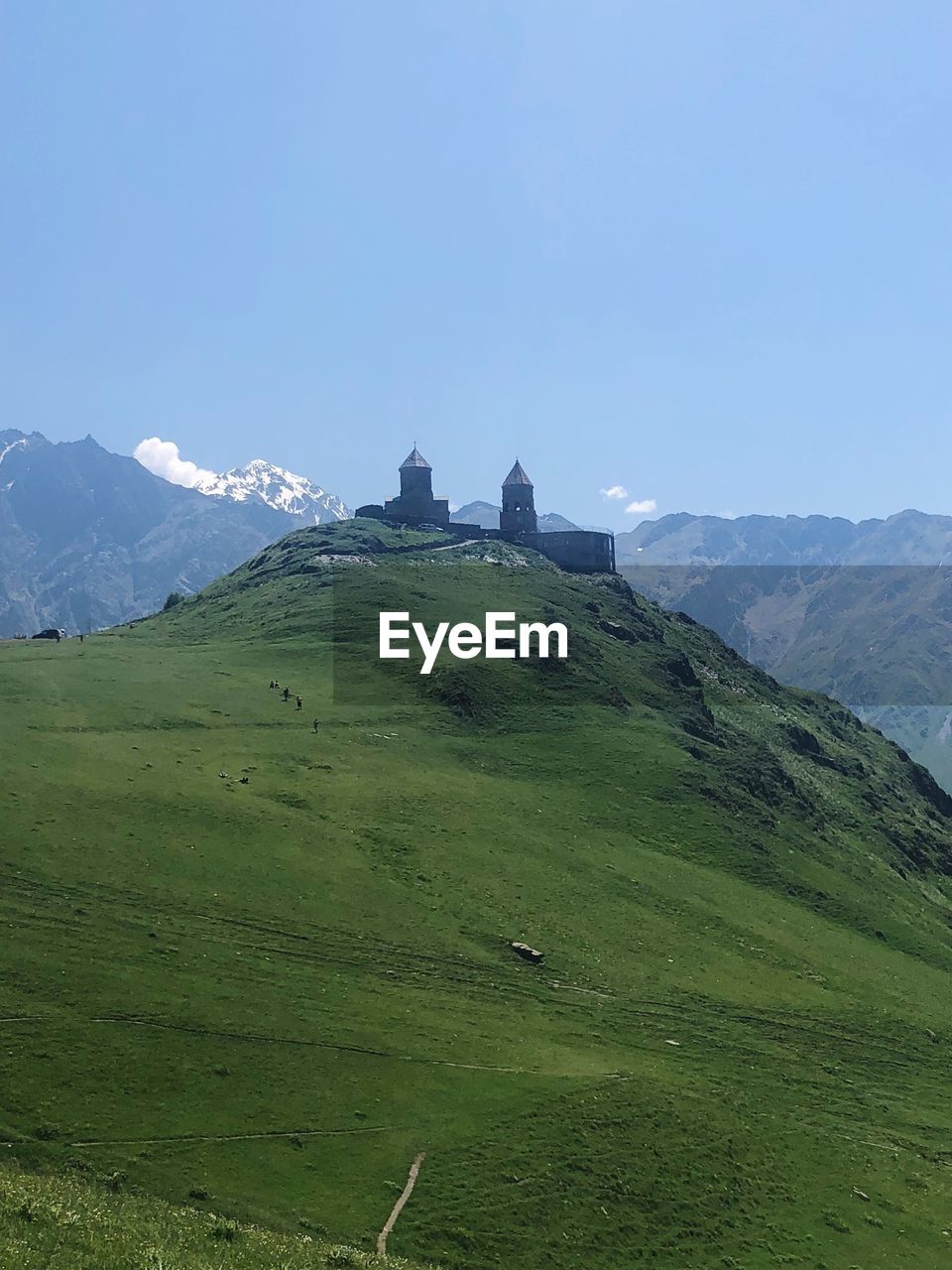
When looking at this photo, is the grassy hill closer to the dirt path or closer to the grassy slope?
the dirt path

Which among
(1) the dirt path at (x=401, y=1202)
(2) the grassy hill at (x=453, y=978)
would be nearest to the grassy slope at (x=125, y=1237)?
(1) the dirt path at (x=401, y=1202)

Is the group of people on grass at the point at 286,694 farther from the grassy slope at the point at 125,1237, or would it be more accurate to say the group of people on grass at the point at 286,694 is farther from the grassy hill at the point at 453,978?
the grassy slope at the point at 125,1237

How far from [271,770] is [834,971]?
55.8 metres

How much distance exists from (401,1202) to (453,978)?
885 inches

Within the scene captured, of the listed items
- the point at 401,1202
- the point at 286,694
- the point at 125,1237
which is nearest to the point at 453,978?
the point at 401,1202

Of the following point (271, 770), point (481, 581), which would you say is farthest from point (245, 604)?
point (271, 770)

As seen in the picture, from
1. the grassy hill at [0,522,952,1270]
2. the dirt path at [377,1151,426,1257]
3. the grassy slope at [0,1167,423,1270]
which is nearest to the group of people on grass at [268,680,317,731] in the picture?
the grassy hill at [0,522,952,1270]

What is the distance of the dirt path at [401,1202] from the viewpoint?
151 ft

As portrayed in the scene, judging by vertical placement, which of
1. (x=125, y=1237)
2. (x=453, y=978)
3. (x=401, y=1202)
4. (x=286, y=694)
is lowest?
(x=401, y=1202)

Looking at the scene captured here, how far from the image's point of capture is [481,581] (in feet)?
652

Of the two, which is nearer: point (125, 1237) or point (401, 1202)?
point (125, 1237)

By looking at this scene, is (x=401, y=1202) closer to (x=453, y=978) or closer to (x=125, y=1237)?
(x=125, y=1237)

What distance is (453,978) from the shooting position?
2793 inches

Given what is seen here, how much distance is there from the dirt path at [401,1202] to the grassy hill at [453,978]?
1.19 ft
